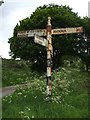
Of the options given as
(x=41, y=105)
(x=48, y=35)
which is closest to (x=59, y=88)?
(x=48, y=35)

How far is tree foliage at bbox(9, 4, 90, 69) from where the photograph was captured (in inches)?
1812

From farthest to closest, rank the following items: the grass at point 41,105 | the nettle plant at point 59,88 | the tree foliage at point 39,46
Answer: the tree foliage at point 39,46 < the nettle plant at point 59,88 < the grass at point 41,105

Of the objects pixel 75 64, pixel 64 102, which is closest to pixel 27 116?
pixel 64 102

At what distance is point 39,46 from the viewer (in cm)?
4503

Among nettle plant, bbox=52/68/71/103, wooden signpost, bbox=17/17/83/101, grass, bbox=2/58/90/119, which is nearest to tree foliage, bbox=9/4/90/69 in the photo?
nettle plant, bbox=52/68/71/103

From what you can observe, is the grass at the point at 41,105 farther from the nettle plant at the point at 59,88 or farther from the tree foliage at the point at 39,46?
the tree foliage at the point at 39,46

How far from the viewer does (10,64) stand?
53.3 meters

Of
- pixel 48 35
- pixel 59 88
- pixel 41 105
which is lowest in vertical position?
pixel 41 105

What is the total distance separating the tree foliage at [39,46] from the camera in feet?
151

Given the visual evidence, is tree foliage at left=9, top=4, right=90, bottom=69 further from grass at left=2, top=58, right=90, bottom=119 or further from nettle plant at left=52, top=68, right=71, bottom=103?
grass at left=2, top=58, right=90, bottom=119

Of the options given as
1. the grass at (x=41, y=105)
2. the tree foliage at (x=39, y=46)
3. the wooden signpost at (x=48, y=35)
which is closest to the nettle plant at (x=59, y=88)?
the grass at (x=41, y=105)

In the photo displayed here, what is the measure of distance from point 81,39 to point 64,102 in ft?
94.6

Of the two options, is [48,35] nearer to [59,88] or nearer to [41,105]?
[41,105]

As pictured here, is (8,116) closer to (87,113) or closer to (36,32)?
(87,113)
